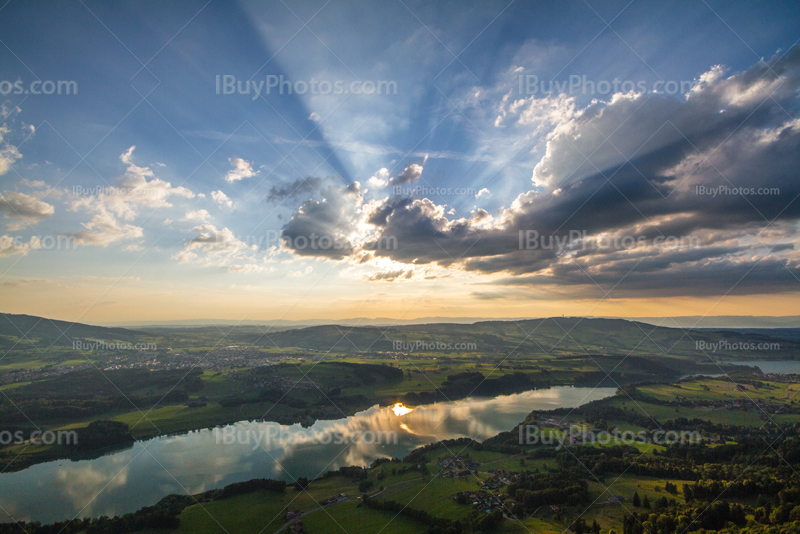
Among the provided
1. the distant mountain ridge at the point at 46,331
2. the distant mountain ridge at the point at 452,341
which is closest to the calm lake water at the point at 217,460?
the distant mountain ridge at the point at 452,341

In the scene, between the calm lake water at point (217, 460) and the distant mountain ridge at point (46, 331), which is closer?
the calm lake water at point (217, 460)

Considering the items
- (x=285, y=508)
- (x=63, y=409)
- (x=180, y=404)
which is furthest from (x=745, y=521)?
(x=63, y=409)

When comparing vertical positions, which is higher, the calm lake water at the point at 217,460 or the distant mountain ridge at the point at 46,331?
the distant mountain ridge at the point at 46,331

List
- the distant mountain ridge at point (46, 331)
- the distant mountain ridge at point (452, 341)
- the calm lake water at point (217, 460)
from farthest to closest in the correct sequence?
the distant mountain ridge at point (452, 341)
the distant mountain ridge at point (46, 331)
the calm lake water at point (217, 460)

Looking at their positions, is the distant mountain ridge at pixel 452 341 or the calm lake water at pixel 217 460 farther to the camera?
the distant mountain ridge at pixel 452 341

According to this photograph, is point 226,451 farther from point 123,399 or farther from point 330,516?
point 123,399

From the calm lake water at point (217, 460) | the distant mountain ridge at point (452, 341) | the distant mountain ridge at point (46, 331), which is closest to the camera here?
the calm lake water at point (217, 460)

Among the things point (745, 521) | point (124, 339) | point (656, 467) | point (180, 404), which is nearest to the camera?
point (745, 521)

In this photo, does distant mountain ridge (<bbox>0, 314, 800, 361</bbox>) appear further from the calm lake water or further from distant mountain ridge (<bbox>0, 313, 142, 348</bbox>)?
the calm lake water

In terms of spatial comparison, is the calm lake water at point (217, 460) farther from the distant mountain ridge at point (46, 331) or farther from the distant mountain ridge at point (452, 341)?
the distant mountain ridge at point (46, 331)
